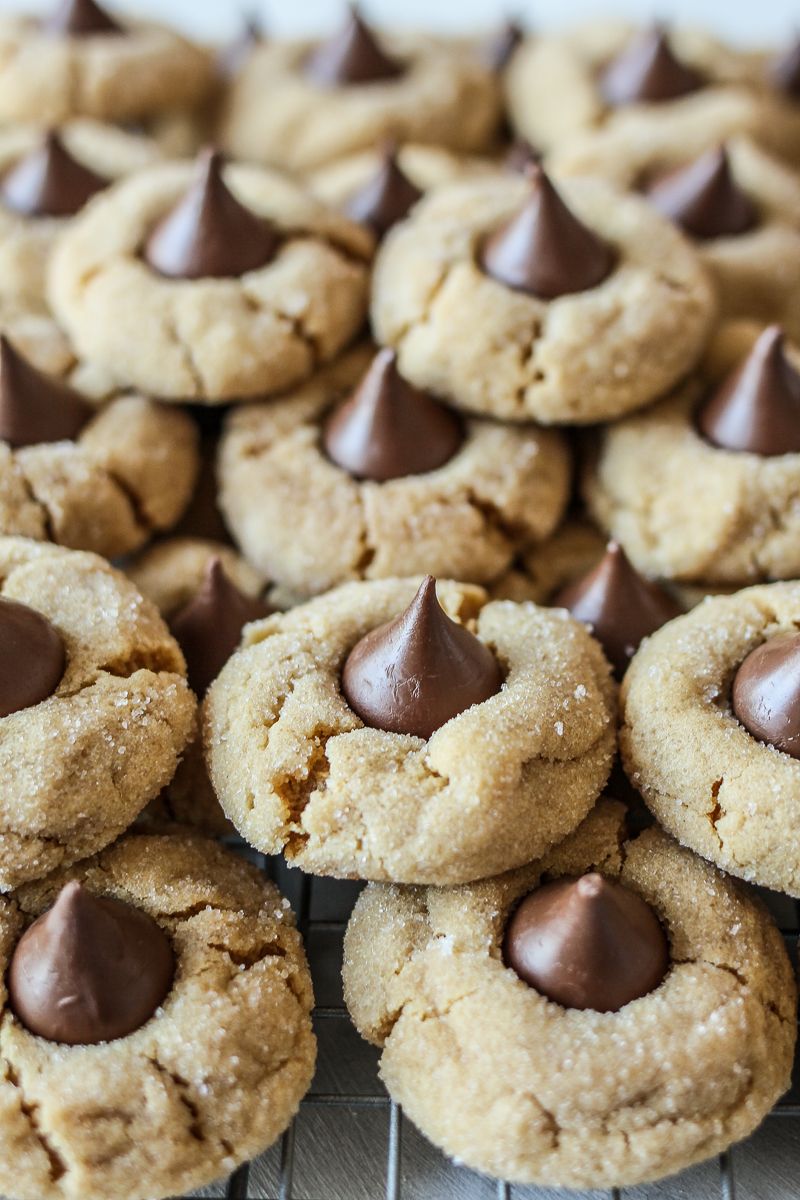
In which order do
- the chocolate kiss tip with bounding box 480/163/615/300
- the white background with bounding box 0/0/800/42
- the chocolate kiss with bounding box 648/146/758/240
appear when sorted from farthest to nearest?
the white background with bounding box 0/0/800/42
the chocolate kiss with bounding box 648/146/758/240
the chocolate kiss tip with bounding box 480/163/615/300

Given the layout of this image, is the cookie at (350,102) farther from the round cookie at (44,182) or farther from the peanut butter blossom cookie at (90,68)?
A: the round cookie at (44,182)

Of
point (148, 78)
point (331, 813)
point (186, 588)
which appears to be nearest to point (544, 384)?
point (186, 588)

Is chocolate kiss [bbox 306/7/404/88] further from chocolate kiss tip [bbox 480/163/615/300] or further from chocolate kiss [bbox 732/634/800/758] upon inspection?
chocolate kiss [bbox 732/634/800/758]

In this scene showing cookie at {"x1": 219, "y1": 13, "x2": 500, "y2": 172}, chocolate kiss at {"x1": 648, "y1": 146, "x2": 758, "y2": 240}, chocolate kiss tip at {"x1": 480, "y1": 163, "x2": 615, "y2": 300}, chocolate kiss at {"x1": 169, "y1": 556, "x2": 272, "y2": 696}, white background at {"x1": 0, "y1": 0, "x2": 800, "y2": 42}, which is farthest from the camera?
white background at {"x1": 0, "y1": 0, "x2": 800, "y2": 42}

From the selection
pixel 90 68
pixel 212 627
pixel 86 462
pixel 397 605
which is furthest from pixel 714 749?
pixel 90 68

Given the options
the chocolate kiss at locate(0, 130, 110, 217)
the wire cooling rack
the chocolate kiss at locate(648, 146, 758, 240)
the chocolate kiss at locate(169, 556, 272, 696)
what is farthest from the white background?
the wire cooling rack

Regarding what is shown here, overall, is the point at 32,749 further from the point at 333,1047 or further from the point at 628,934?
the point at 628,934

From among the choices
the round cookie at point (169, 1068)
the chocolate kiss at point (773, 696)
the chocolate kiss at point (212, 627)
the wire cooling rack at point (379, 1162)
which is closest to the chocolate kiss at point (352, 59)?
the chocolate kiss at point (212, 627)
